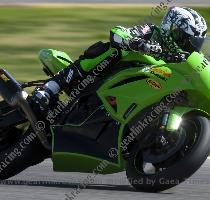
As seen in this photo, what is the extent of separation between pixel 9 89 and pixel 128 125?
1.17 m

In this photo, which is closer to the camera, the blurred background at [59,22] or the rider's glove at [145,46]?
the rider's glove at [145,46]

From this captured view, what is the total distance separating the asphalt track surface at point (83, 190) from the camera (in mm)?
5684

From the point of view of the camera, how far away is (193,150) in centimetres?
559

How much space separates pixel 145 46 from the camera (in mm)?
6055

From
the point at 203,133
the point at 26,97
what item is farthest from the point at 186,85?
the point at 26,97

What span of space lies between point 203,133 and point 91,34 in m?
8.84

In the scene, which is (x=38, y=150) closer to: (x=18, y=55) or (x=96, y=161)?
(x=96, y=161)

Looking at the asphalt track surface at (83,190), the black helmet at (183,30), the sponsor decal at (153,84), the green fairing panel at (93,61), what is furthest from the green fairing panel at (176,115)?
the green fairing panel at (93,61)

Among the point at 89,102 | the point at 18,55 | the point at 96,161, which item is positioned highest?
the point at 89,102

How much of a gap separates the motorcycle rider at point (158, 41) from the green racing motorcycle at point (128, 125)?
0.10 m

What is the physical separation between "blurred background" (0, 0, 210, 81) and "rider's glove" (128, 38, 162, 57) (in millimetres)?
6093

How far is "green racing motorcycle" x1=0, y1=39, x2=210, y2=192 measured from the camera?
5734 millimetres

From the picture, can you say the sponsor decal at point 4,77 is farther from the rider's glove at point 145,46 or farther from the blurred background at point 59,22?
the blurred background at point 59,22

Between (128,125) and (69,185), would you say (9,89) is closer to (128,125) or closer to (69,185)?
(69,185)
